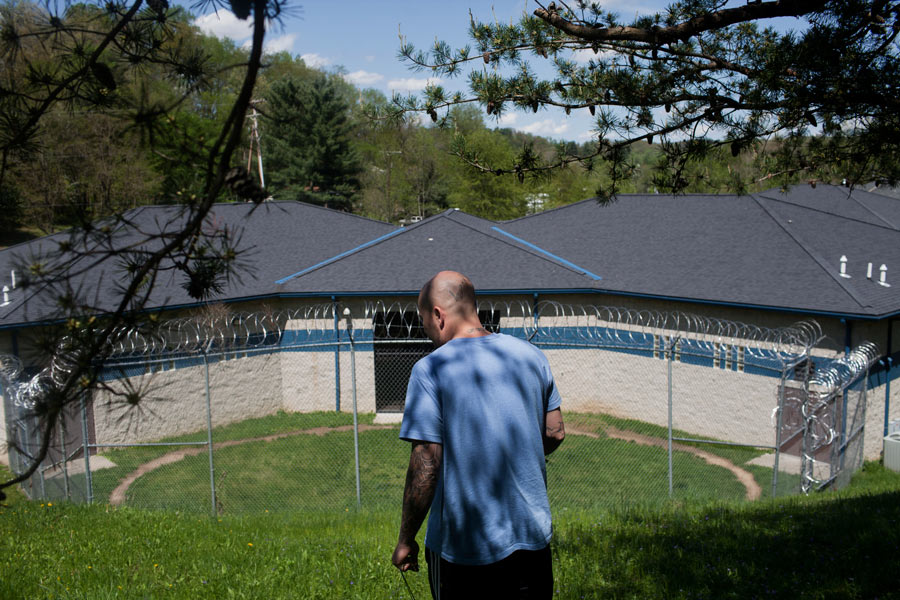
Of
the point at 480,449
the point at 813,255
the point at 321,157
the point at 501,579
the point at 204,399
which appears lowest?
the point at 204,399

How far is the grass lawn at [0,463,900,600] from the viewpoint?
4.96 meters

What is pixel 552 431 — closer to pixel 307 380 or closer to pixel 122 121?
pixel 122 121

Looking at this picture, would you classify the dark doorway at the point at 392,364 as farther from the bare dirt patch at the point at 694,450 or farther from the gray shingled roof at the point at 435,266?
the bare dirt patch at the point at 694,450

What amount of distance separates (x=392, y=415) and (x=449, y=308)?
1374cm

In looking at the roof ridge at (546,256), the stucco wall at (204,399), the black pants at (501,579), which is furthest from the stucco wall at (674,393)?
the black pants at (501,579)

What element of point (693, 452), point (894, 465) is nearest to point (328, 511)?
point (693, 452)

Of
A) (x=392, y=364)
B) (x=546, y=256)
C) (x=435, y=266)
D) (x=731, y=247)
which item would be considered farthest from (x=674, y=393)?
(x=392, y=364)

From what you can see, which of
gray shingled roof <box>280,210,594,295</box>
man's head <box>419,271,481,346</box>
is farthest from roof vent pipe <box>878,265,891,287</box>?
man's head <box>419,271,481,346</box>

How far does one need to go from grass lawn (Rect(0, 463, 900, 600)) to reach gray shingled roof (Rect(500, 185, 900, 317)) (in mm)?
7776

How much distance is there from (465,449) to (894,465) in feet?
43.7

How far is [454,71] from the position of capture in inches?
217

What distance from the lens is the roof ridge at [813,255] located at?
44.7 feet

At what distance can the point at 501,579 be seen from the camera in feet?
9.29

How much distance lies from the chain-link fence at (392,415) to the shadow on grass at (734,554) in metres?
1.60
